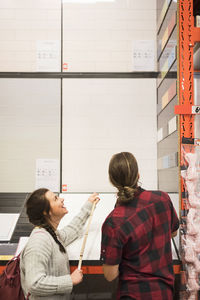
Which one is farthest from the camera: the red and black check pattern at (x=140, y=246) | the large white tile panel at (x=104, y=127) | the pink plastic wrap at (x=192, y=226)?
the large white tile panel at (x=104, y=127)

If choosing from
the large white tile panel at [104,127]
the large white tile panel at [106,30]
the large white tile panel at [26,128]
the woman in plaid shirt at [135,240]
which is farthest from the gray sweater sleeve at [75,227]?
the large white tile panel at [106,30]

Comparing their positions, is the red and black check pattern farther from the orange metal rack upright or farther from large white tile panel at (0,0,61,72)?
large white tile panel at (0,0,61,72)

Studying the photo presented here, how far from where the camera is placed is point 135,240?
53.1 inches

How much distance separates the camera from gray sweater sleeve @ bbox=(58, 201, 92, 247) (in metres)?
1.90

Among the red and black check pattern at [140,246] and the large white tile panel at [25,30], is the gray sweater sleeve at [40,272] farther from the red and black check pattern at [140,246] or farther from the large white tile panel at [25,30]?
the large white tile panel at [25,30]

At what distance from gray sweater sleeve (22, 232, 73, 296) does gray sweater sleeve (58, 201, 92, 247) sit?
0.37 meters

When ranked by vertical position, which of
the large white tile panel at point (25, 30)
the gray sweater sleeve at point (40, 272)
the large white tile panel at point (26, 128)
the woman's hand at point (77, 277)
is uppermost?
the large white tile panel at point (25, 30)

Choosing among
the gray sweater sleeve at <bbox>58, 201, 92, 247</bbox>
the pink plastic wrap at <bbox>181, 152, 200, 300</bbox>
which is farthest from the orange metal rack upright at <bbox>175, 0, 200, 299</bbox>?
the gray sweater sleeve at <bbox>58, 201, 92, 247</bbox>

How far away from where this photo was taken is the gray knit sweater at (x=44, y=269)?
55.6 inches

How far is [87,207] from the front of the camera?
78.7 inches

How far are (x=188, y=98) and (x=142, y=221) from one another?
0.88m

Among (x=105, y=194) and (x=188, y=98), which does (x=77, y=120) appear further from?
(x=188, y=98)

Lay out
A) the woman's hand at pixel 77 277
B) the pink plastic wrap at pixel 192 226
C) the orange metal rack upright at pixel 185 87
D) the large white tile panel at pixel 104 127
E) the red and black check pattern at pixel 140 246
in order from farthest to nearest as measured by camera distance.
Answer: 1. the large white tile panel at pixel 104 127
2. the orange metal rack upright at pixel 185 87
3. the pink plastic wrap at pixel 192 226
4. the woman's hand at pixel 77 277
5. the red and black check pattern at pixel 140 246

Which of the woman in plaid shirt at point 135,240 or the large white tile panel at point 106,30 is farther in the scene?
the large white tile panel at point 106,30
